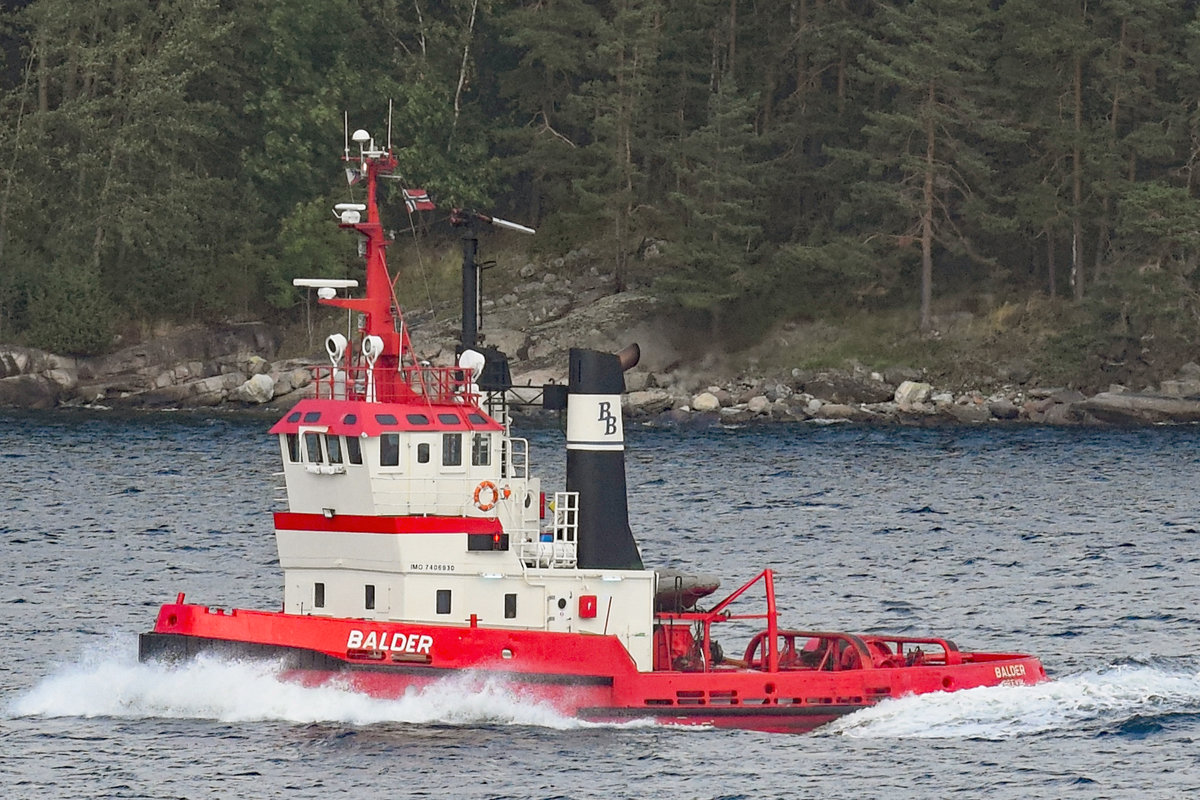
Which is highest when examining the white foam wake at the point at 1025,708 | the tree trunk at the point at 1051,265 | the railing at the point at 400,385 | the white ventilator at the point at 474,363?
the tree trunk at the point at 1051,265

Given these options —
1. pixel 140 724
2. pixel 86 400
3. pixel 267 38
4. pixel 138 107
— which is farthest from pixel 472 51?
pixel 140 724

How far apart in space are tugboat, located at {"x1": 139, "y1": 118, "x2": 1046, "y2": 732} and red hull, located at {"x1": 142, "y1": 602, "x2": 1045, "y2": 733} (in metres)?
0.02

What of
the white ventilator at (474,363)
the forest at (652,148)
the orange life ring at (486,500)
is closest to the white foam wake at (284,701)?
the orange life ring at (486,500)

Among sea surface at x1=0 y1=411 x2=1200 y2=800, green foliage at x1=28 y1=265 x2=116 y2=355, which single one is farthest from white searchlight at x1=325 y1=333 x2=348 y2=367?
green foliage at x1=28 y1=265 x2=116 y2=355

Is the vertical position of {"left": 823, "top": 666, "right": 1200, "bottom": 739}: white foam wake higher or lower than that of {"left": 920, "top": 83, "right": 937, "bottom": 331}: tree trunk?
lower

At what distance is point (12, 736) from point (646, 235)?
221ft

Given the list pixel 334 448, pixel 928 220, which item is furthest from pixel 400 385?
pixel 928 220

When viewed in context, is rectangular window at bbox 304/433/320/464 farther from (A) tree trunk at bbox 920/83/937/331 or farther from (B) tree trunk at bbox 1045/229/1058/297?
(B) tree trunk at bbox 1045/229/1058/297

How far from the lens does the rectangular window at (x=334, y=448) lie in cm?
3153

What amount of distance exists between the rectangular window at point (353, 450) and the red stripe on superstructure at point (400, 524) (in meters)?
0.83

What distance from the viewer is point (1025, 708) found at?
33094mm

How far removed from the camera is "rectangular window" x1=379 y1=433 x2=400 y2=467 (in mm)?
31375

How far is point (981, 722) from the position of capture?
106 ft

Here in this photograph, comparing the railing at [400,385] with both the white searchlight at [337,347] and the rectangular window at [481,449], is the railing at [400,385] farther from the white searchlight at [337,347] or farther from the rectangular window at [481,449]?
the rectangular window at [481,449]
